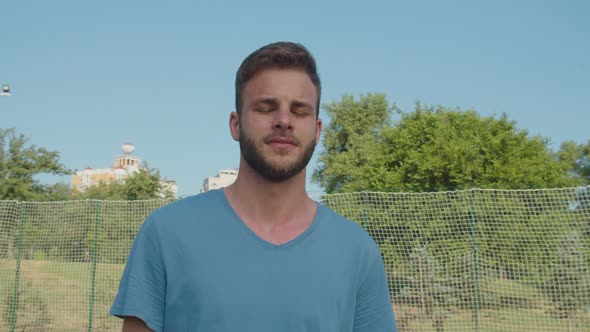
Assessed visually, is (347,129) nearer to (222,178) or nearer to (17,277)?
(17,277)

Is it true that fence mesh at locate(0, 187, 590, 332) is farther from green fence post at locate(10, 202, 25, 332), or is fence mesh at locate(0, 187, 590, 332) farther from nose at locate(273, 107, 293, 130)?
nose at locate(273, 107, 293, 130)

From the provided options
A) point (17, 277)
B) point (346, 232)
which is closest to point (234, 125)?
point (346, 232)

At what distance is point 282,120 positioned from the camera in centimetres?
131

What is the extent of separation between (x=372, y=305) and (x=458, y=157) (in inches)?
555

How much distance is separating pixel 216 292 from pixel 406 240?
313 inches

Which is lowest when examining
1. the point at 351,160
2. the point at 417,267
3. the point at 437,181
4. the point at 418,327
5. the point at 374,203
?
the point at 418,327

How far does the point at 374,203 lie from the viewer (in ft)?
28.7

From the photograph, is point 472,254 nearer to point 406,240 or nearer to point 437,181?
point 406,240

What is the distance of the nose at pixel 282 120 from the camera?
1.31m

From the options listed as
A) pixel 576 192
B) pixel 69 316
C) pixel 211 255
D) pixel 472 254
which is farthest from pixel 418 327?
pixel 211 255

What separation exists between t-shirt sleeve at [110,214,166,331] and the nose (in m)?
0.37

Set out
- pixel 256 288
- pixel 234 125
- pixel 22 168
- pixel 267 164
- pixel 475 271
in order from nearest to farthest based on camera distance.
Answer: pixel 256 288 < pixel 267 164 < pixel 234 125 < pixel 475 271 < pixel 22 168

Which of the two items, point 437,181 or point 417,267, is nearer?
point 417,267

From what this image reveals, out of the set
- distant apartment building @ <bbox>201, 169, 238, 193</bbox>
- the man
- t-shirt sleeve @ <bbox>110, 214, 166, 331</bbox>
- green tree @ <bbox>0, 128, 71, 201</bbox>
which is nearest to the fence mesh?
the man
